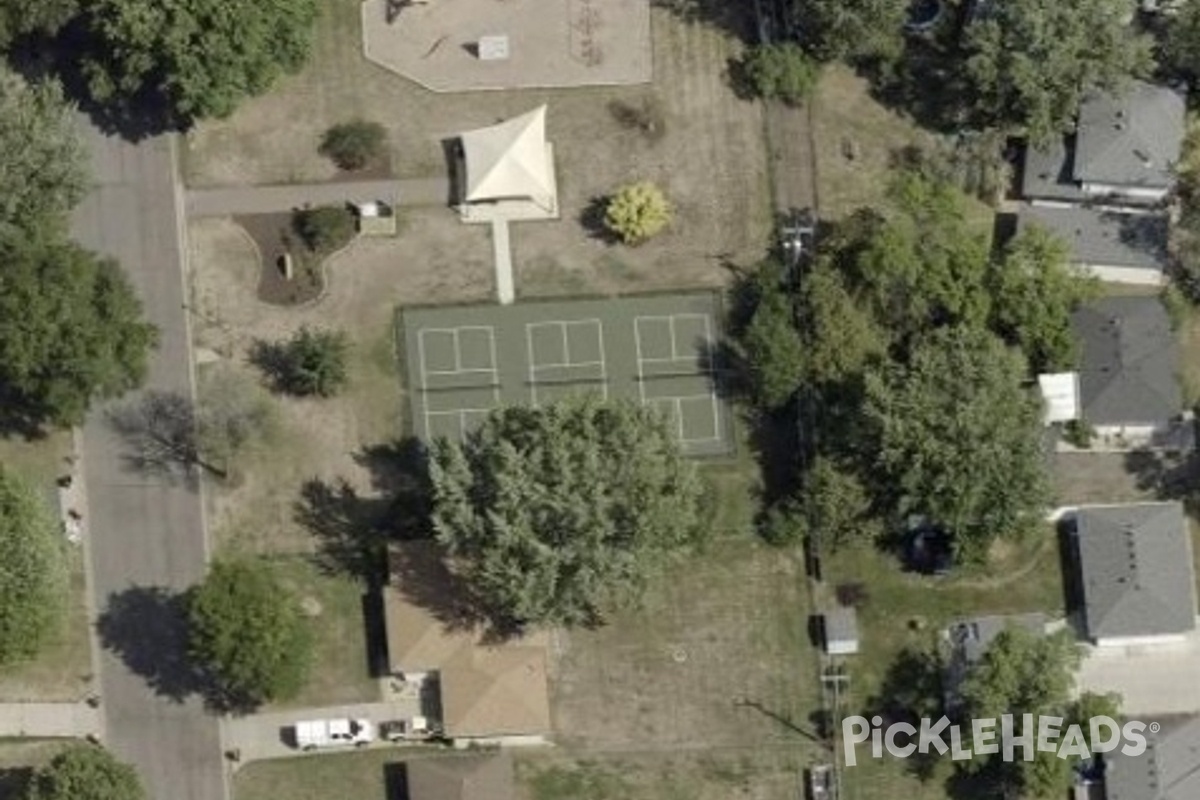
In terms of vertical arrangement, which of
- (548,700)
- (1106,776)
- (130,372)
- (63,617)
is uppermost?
(130,372)

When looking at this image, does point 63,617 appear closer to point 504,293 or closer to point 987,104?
point 504,293

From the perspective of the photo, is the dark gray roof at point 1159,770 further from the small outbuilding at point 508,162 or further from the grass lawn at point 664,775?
the small outbuilding at point 508,162

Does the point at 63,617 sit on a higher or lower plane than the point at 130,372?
lower

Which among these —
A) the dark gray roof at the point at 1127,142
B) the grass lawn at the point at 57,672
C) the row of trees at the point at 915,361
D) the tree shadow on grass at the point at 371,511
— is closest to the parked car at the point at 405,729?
the tree shadow on grass at the point at 371,511

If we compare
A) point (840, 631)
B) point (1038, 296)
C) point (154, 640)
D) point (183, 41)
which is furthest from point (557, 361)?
point (154, 640)

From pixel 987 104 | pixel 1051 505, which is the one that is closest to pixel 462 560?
pixel 1051 505

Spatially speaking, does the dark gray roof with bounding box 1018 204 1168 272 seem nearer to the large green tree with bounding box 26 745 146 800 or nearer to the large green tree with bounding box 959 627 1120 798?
the large green tree with bounding box 959 627 1120 798
